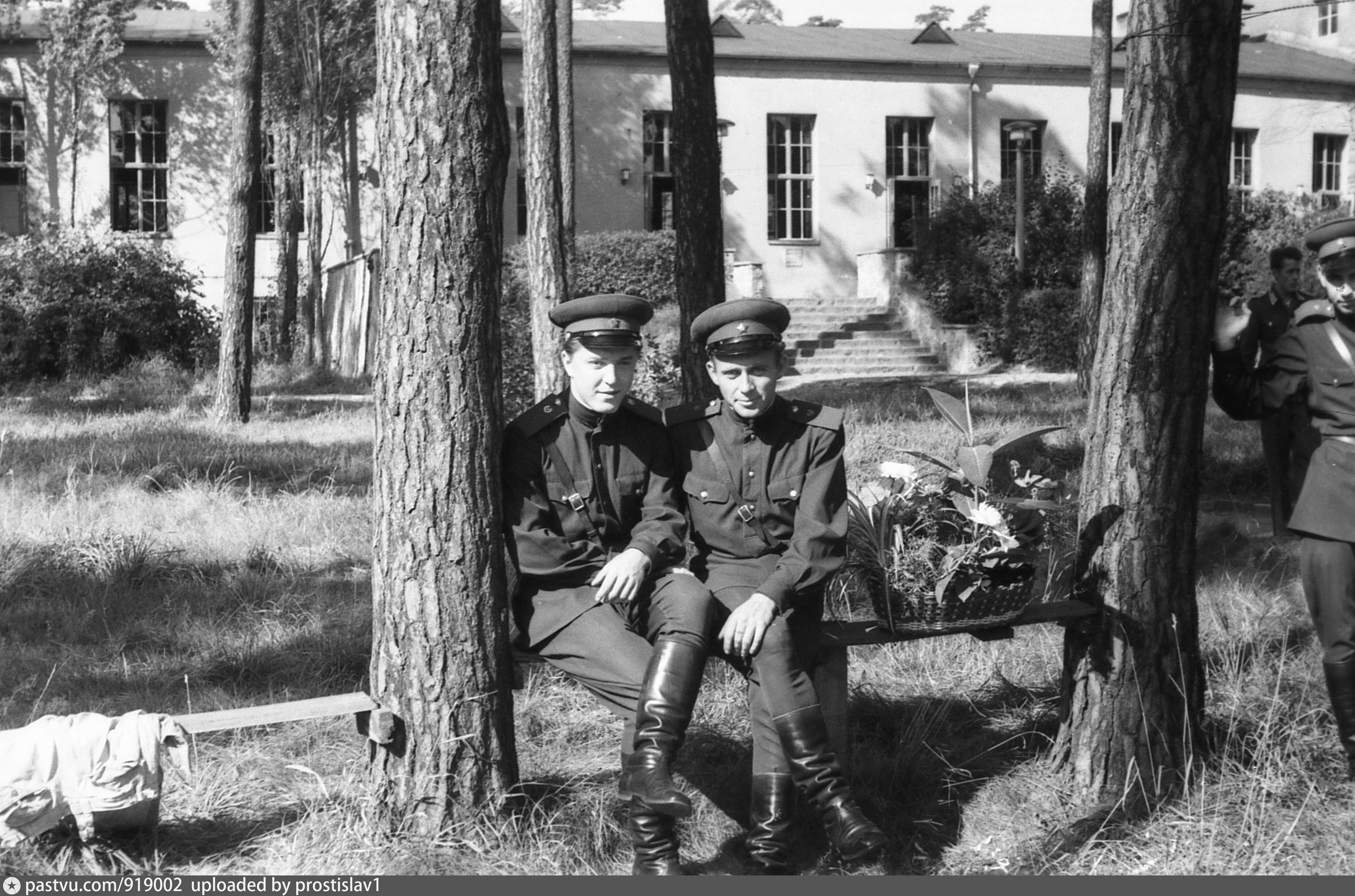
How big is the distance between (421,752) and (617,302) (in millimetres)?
1491

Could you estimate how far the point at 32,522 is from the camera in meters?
7.60

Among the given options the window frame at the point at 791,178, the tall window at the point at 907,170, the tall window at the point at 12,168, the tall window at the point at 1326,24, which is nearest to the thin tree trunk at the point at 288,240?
the tall window at the point at 12,168

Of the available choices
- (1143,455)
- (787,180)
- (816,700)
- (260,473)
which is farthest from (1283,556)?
(787,180)

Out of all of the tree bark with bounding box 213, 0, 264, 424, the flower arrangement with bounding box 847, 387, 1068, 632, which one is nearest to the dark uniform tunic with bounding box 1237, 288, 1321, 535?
the flower arrangement with bounding box 847, 387, 1068, 632

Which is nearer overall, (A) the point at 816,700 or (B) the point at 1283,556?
(A) the point at 816,700

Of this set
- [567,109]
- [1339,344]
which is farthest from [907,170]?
[1339,344]

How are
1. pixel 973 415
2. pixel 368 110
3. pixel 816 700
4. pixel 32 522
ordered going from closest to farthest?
pixel 816 700
pixel 32 522
pixel 973 415
pixel 368 110

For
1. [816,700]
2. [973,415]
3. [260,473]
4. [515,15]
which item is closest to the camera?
[816,700]

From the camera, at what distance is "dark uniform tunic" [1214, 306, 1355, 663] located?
14.7ft

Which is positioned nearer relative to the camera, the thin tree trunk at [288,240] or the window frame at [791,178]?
the thin tree trunk at [288,240]

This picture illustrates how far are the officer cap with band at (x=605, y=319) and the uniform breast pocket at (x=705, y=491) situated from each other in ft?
1.61

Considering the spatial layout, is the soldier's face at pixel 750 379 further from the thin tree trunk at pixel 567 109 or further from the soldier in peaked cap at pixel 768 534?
the thin tree trunk at pixel 567 109

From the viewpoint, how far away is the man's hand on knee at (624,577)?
3980 mm

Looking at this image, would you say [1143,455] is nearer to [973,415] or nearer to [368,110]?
[973,415]
